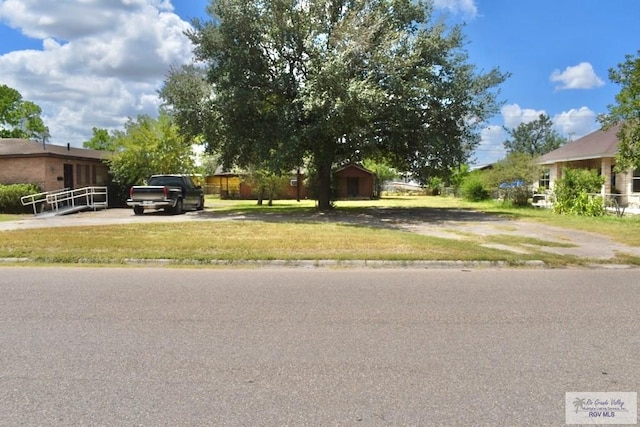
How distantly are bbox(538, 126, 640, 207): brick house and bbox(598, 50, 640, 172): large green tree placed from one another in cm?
460

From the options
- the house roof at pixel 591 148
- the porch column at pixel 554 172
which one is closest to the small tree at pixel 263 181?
the house roof at pixel 591 148

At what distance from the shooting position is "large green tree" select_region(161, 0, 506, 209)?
65.7ft

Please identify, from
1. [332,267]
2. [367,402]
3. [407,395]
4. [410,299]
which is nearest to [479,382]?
[407,395]

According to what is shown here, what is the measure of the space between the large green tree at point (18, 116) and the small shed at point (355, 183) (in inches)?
1436

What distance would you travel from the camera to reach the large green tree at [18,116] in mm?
56072

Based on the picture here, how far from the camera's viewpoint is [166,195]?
850 inches

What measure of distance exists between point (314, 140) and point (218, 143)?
4745 mm

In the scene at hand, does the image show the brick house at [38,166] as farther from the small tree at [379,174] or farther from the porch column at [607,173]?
the porch column at [607,173]

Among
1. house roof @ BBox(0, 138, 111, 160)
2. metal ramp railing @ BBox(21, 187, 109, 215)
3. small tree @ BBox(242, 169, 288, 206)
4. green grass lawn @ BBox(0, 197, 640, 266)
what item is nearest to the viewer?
green grass lawn @ BBox(0, 197, 640, 266)

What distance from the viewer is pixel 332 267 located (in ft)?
30.3

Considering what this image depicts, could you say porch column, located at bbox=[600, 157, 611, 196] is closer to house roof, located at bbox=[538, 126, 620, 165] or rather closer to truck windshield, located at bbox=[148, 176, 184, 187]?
house roof, located at bbox=[538, 126, 620, 165]

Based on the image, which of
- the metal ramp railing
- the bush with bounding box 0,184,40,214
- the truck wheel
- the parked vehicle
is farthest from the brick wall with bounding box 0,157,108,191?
the truck wheel

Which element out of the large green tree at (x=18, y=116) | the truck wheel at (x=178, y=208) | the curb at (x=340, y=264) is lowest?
the curb at (x=340, y=264)

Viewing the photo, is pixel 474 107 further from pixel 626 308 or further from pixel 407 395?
→ pixel 407 395
